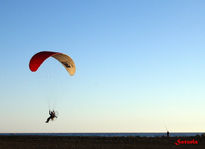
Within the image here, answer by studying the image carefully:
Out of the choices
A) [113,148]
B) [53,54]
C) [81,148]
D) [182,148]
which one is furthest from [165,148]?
[53,54]

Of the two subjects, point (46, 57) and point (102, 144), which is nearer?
point (46, 57)

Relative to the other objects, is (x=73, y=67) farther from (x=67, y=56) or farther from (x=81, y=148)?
(x=81, y=148)

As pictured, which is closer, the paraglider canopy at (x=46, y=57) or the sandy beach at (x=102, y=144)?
the sandy beach at (x=102, y=144)

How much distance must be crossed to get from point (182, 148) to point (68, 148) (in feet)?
30.1

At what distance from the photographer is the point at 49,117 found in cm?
A: 2881

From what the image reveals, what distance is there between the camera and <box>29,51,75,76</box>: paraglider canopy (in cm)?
2924

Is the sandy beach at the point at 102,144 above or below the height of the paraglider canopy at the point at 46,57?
below

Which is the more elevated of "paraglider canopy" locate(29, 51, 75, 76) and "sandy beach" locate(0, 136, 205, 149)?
"paraglider canopy" locate(29, 51, 75, 76)

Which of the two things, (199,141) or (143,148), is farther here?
(199,141)

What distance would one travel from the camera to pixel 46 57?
29.1 meters

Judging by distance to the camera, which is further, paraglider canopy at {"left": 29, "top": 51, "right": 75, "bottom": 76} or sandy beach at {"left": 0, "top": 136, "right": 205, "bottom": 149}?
paraglider canopy at {"left": 29, "top": 51, "right": 75, "bottom": 76}

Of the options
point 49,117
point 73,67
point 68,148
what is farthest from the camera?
point 73,67

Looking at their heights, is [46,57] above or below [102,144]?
above

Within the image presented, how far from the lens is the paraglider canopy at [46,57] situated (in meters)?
29.2
